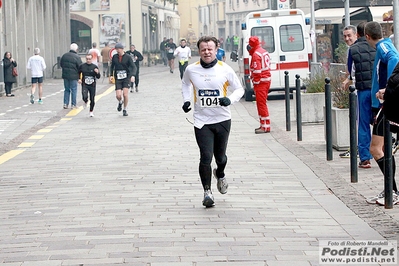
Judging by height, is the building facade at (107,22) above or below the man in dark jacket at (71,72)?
above

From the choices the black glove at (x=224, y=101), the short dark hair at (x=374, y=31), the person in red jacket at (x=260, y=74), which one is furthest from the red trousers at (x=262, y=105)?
the black glove at (x=224, y=101)

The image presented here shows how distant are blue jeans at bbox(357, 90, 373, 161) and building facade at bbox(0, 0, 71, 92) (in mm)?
21408

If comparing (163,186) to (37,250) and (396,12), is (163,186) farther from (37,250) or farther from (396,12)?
(396,12)

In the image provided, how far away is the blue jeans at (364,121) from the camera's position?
34.4ft

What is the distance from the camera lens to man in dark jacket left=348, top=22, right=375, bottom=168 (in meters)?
10.5

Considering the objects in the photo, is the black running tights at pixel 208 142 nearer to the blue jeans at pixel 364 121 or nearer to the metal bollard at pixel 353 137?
the metal bollard at pixel 353 137

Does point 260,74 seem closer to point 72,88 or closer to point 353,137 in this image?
point 353,137

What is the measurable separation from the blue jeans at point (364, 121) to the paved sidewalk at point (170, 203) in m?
0.28

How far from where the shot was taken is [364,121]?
1048 centimetres

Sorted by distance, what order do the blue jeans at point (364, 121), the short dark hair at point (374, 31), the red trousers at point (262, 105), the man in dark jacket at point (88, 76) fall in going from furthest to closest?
the man in dark jacket at point (88, 76) < the red trousers at point (262, 105) < the blue jeans at point (364, 121) < the short dark hair at point (374, 31)

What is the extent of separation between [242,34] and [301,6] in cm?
1700

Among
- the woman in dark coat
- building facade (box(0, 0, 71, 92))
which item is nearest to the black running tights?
the woman in dark coat

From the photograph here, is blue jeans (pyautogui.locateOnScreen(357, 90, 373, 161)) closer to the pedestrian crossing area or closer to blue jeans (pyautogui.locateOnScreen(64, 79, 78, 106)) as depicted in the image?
the pedestrian crossing area

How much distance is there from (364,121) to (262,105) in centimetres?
550
